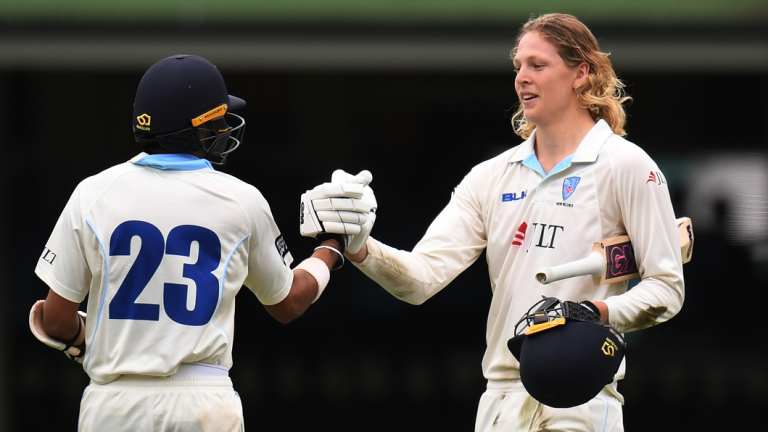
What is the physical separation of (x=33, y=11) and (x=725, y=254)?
430 centimetres

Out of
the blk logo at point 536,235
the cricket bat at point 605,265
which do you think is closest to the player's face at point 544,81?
the blk logo at point 536,235

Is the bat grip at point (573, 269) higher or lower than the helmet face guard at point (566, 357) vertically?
higher

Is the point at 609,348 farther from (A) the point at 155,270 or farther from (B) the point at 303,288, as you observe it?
(A) the point at 155,270

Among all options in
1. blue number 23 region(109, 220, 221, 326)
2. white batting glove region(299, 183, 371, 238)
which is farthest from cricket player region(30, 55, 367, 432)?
white batting glove region(299, 183, 371, 238)

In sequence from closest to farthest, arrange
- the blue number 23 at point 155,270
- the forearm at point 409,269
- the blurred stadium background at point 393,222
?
1. the blue number 23 at point 155,270
2. the forearm at point 409,269
3. the blurred stadium background at point 393,222

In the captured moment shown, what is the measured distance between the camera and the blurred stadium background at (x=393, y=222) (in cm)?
873

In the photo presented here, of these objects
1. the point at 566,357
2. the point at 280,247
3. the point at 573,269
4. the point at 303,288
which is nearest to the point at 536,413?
the point at 566,357

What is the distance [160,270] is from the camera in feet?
12.5

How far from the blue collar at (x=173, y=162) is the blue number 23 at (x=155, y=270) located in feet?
0.64

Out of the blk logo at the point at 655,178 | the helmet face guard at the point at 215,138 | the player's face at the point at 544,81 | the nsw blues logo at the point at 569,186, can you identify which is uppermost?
the player's face at the point at 544,81

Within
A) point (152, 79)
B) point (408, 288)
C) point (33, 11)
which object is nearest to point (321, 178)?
point (33, 11)

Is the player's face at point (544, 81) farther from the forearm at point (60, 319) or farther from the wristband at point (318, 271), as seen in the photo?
the forearm at point (60, 319)

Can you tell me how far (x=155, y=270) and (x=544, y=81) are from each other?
140 cm

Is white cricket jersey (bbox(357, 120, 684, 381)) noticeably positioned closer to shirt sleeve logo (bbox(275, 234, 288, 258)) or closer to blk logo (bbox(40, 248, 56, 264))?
shirt sleeve logo (bbox(275, 234, 288, 258))
